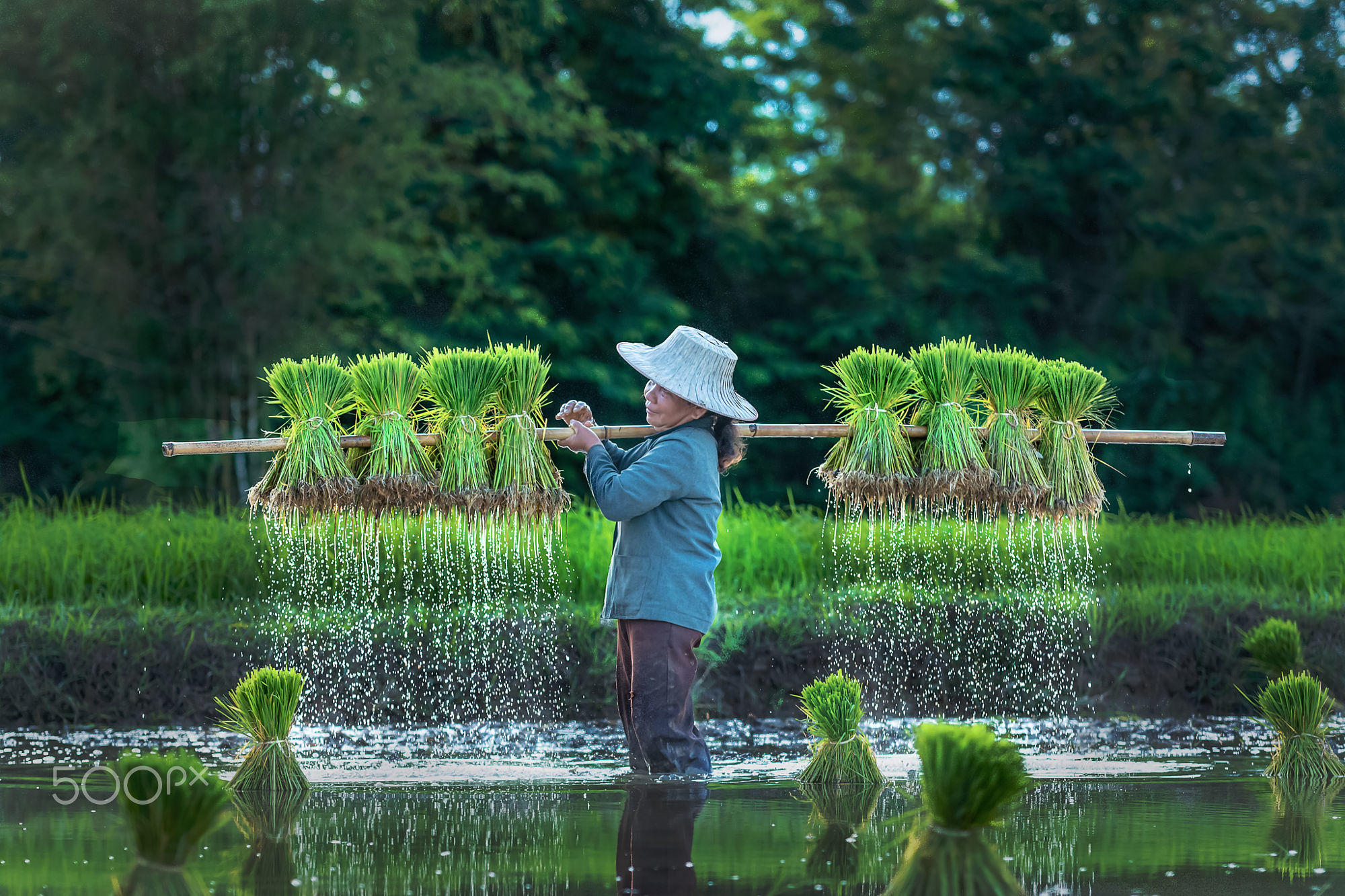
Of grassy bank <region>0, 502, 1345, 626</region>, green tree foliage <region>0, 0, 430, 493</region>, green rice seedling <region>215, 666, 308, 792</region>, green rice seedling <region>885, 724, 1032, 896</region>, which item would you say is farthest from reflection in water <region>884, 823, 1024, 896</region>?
green tree foliage <region>0, 0, 430, 493</region>

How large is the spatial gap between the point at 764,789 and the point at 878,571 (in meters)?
4.23

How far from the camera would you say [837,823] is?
180 inches

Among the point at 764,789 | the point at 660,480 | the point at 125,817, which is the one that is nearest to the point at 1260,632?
the point at 764,789

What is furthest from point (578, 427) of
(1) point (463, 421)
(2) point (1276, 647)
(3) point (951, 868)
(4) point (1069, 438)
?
(2) point (1276, 647)

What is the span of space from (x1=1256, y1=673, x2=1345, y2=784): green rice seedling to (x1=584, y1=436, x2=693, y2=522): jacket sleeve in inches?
100

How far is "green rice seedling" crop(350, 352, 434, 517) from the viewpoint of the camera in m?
5.52

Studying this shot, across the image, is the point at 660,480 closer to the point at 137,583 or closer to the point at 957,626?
the point at 957,626

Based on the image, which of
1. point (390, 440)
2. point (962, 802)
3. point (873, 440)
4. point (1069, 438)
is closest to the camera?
point (962, 802)

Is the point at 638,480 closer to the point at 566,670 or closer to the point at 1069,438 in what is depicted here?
the point at 1069,438

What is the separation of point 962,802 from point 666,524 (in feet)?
5.36

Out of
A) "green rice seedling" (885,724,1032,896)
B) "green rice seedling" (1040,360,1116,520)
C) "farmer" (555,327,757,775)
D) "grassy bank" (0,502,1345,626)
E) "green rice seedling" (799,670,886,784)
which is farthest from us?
"grassy bank" (0,502,1345,626)

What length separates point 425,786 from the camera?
5.29 metres

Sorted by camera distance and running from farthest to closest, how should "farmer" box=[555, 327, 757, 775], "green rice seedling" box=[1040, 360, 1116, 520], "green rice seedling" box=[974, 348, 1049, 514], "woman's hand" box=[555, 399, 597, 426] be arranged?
"green rice seedling" box=[1040, 360, 1116, 520] → "green rice seedling" box=[974, 348, 1049, 514] → "woman's hand" box=[555, 399, 597, 426] → "farmer" box=[555, 327, 757, 775]

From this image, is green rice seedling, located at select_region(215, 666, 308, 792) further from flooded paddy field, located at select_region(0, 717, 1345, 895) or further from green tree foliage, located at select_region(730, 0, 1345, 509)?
green tree foliage, located at select_region(730, 0, 1345, 509)
